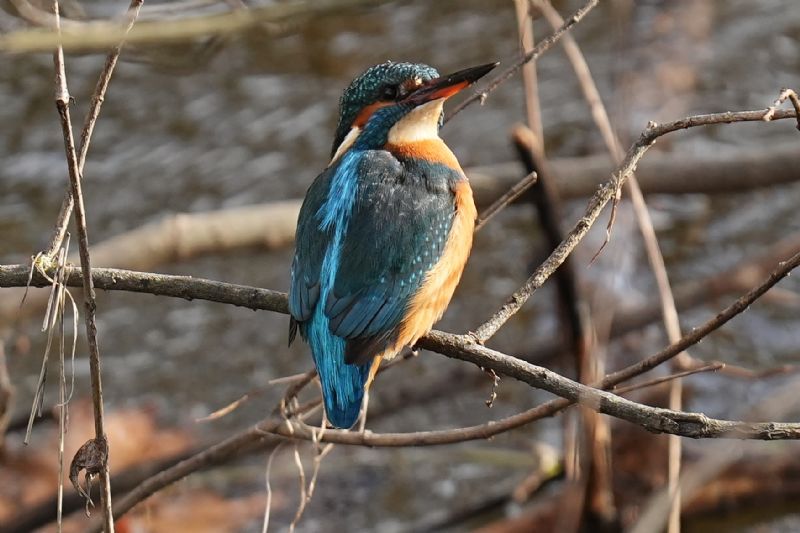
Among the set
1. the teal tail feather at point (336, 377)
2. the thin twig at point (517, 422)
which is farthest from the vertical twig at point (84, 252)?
the thin twig at point (517, 422)

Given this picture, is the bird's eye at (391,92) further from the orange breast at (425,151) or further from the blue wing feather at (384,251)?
the blue wing feather at (384,251)

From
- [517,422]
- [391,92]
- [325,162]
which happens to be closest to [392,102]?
[391,92]

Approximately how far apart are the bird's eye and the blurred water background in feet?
3.99

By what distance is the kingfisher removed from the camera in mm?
2607

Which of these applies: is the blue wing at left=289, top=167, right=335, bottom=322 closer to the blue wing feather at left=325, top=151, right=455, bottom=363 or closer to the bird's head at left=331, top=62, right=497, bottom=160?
the blue wing feather at left=325, top=151, right=455, bottom=363

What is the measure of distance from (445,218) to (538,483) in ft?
5.92

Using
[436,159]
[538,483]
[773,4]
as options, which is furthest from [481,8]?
[436,159]

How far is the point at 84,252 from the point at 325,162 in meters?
4.27

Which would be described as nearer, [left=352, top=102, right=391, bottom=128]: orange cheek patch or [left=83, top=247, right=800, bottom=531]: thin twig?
[left=83, top=247, right=800, bottom=531]: thin twig

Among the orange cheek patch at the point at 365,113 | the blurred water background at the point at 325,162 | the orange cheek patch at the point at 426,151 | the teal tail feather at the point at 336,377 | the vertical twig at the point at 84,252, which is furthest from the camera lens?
the blurred water background at the point at 325,162

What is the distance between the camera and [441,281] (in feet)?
9.13

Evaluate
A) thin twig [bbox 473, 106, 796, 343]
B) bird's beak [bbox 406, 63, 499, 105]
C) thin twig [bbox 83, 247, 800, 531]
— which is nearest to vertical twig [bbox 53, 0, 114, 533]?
thin twig [bbox 83, 247, 800, 531]

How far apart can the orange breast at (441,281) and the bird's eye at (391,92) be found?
12.5 inches

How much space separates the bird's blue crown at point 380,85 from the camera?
310 cm
